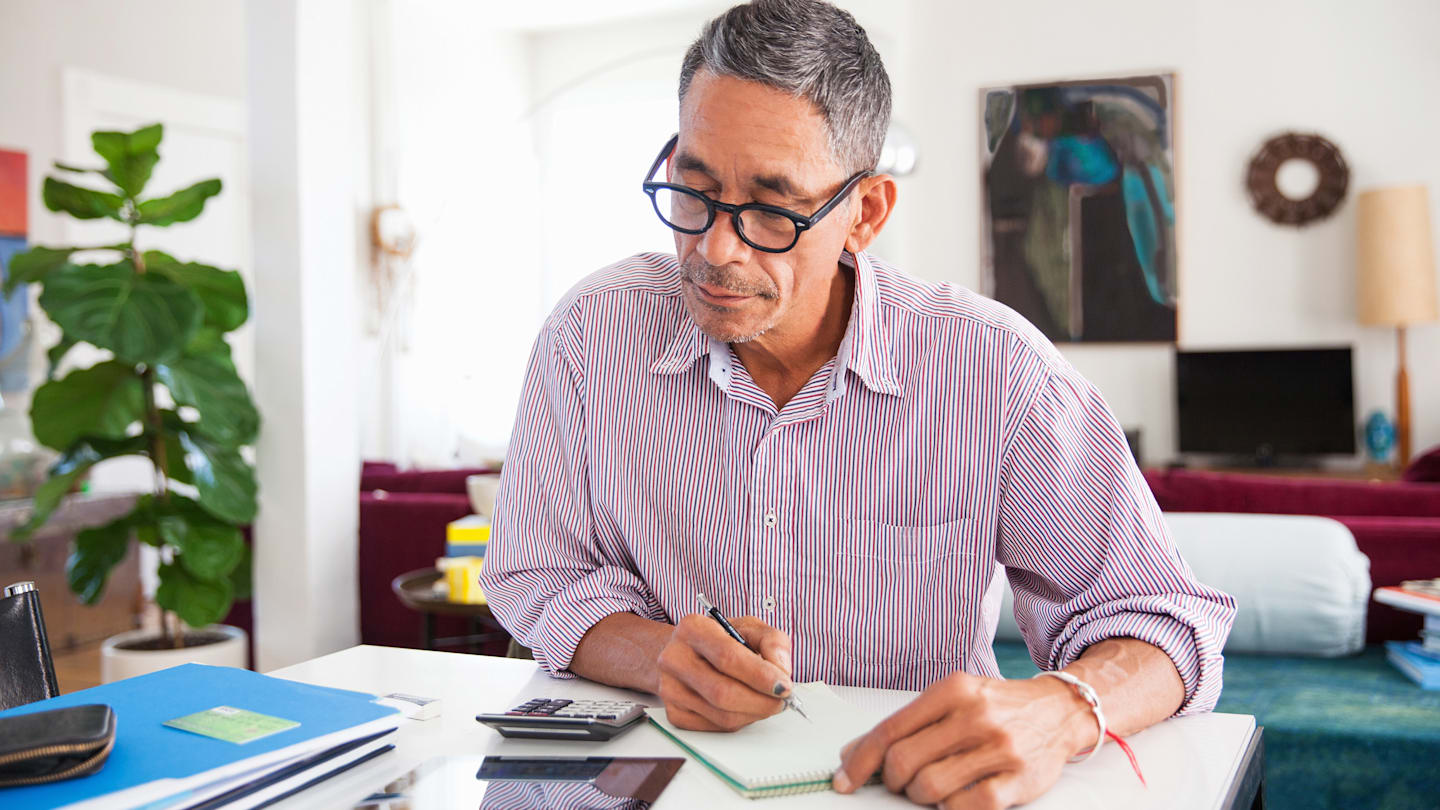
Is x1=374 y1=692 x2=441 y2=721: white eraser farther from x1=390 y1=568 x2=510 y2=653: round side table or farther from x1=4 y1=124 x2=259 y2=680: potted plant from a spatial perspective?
x1=4 y1=124 x2=259 y2=680: potted plant

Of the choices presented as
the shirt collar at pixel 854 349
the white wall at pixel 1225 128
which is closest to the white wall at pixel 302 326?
the shirt collar at pixel 854 349

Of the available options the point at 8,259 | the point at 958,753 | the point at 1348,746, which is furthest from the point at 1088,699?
the point at 8,259

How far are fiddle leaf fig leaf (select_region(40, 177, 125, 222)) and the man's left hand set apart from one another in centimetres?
269

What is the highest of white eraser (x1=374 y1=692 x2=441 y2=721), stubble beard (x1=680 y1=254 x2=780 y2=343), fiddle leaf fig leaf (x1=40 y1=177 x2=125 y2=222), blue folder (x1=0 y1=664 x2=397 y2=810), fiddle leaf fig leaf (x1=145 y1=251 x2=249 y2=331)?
fiddle leaf fig leaf (x1=40 y1=177 x2=125 y2=222)

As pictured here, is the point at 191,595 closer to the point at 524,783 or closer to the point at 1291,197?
the point at 524,783

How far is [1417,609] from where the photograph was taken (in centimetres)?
216

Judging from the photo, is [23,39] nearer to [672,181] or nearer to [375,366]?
[375,366]

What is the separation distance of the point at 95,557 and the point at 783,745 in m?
2.65

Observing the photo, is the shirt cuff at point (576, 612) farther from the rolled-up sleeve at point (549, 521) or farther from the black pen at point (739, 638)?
the black pen at point (739, 638)

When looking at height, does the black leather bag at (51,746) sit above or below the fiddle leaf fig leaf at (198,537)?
above

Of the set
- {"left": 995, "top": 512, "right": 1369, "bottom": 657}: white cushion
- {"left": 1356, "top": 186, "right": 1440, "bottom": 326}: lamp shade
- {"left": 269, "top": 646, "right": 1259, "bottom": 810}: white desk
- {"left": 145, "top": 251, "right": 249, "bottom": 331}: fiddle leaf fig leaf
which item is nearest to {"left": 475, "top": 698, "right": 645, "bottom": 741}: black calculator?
{"left": 269, "top": 646, "right": 1259, "bottom": 810}: white desk

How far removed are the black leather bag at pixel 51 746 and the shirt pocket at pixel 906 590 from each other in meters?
0.71

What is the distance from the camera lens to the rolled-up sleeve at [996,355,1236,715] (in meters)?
1.07

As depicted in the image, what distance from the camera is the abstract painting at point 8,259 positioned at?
4.71m
